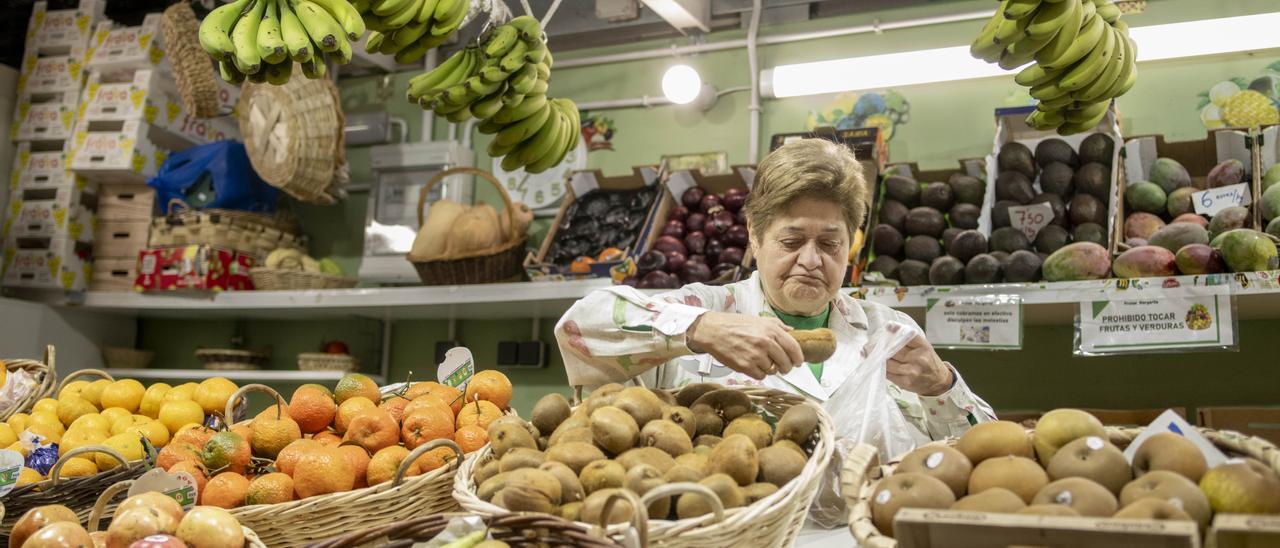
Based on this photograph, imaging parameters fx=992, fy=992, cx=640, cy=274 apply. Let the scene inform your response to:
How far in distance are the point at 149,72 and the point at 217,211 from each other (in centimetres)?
84

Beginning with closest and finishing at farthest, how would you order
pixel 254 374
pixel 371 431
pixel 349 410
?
pixel 371 431 < pixel 349 410 < pixel 254 374

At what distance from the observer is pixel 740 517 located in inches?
52.9

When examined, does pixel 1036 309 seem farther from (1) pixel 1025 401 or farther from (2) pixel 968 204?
(1) pixel 1025 401

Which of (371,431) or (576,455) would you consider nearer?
(576,455)

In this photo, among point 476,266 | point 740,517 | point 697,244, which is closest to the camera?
point 740,517

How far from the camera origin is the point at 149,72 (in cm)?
500

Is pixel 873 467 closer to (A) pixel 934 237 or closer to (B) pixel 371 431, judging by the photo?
(B) pixel 371 431

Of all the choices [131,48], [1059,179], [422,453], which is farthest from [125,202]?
[1059,179]

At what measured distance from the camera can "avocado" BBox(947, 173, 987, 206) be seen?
3531 mm

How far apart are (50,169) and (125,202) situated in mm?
413

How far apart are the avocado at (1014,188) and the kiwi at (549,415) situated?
2.31 meters

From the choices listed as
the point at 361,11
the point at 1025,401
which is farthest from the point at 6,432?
the point at 1025,401

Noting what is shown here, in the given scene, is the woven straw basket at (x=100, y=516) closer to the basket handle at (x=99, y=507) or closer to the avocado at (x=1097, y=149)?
the basket handle at (x=99, y=507)

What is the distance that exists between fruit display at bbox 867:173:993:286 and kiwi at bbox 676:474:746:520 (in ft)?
6.44
